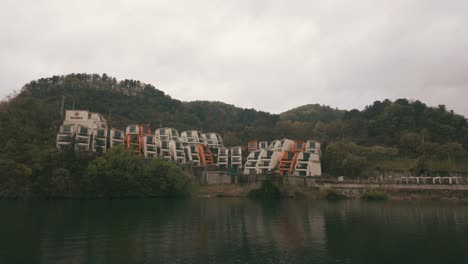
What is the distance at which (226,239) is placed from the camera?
29406mm

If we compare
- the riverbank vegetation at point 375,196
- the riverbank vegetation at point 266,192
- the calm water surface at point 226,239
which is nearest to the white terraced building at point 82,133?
the riverbank vegetation at point 266,192

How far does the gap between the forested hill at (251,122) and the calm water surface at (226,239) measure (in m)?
41.3

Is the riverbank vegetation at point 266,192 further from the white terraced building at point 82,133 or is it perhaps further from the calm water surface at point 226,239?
the white terraced building at point 82,133

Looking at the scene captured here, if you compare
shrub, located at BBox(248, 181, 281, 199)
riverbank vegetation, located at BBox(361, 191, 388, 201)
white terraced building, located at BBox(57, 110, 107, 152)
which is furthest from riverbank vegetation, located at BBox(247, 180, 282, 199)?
white terraced building, located at BBox(57, 110, 107, 152)

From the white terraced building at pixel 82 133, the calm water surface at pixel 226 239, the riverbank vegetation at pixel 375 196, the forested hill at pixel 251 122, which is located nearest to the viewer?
the calm water surface at pixel 226 239

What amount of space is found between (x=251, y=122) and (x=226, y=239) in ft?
412

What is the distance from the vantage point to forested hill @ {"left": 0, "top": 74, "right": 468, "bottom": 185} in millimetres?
83812

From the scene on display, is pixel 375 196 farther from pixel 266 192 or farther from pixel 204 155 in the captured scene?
pixel 204 155

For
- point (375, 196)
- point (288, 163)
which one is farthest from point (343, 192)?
point (288, 163)

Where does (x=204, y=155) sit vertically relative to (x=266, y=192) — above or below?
above

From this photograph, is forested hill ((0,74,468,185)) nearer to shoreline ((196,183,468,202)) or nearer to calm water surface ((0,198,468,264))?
shoreline ((196,183,468,202))

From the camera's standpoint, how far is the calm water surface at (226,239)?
2266 cm

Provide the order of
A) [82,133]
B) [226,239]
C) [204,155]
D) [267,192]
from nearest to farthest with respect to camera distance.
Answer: [226,239]
[267,192]
[82,133]
[204,155]

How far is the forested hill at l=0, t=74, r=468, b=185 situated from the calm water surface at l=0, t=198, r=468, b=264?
135 ft
